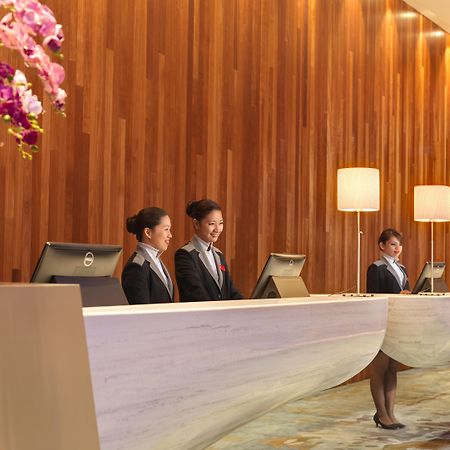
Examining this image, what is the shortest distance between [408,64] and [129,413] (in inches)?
286

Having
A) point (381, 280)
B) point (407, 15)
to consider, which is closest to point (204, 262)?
point (381, 280)

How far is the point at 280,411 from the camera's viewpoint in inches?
205

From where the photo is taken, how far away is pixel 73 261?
8.65 feet

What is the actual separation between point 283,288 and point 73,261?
1.43m

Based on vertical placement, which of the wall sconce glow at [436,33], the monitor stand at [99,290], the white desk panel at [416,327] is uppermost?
the wall sconce glow at [436,33]

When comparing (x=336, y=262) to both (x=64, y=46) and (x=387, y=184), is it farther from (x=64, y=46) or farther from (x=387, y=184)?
(x=64, y=46)

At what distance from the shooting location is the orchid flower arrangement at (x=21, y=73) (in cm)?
123

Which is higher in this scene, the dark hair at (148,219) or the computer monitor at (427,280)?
the dark hair at (148,219)

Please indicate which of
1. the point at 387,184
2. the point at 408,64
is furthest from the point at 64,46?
the point at 408,64

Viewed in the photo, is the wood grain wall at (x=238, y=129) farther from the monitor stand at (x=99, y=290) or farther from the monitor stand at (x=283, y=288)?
the monitor stand at (x=99, y=290)

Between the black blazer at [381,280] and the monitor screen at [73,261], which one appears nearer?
the monitor screen at [73,261]

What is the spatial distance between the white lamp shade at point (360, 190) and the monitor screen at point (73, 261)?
350 cm

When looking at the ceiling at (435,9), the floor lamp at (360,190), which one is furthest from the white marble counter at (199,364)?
the ceiling at (435,9)

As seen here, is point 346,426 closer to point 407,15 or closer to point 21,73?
point 21,73
